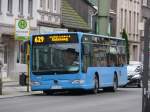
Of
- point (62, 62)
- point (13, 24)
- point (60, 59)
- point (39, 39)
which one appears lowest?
point (62, 62)

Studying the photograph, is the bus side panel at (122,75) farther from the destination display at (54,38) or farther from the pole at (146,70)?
the pole at (146,70)

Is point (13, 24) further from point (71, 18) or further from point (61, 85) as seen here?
point (61, 85)

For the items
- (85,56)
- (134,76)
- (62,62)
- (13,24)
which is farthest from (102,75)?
(13,24)

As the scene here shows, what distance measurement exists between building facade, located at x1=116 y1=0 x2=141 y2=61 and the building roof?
40.6 ft

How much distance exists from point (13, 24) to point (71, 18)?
11.0m

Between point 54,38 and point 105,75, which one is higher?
point 54,38

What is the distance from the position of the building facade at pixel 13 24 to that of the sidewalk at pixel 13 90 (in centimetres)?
217

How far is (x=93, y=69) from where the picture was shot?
29953mm

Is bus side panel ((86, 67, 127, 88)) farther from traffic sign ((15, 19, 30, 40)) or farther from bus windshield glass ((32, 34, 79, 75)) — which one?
traffic sign ((15, 19, 30, 40))

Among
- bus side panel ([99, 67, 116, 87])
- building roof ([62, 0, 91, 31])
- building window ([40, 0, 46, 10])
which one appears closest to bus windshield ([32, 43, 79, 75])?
bus side panel ([99, 67, 116, 87])

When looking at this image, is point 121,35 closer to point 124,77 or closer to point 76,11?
point 76,11

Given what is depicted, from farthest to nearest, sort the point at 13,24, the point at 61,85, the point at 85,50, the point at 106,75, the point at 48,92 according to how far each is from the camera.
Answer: the point at 13,24, the point at 106,75, the point at 48,92, the point at 85,50, the point at 61,85

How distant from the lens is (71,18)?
5253cm

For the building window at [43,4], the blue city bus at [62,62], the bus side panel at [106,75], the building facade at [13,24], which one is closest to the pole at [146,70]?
the blue city bus at [62,62]
